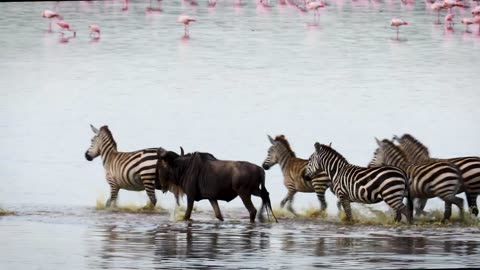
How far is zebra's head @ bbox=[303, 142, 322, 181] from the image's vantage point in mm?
12250

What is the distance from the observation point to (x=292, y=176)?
1284 centimetres

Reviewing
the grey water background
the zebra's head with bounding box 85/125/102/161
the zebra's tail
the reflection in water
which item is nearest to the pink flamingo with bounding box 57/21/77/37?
the grey water background

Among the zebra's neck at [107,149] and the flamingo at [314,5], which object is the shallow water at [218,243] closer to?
the zebra's neck at [107,149]

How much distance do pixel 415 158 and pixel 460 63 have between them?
361 inches

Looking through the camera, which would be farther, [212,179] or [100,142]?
[100,142]

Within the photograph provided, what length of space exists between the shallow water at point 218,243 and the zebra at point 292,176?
1.32 ft

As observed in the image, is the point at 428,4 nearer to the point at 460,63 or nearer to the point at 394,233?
the point at 460,63

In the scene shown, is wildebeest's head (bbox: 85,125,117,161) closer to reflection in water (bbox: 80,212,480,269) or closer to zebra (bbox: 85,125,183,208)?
zebra (bbox: 85,125,183,208)

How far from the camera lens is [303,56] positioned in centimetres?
2258

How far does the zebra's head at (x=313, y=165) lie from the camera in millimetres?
12250

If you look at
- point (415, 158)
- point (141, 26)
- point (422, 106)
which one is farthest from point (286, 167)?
point (141, 26)

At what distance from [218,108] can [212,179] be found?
6984 mm

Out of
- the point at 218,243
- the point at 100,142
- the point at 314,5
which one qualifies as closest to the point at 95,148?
the point at 100,142

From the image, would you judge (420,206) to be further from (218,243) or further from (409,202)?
(218,243)
